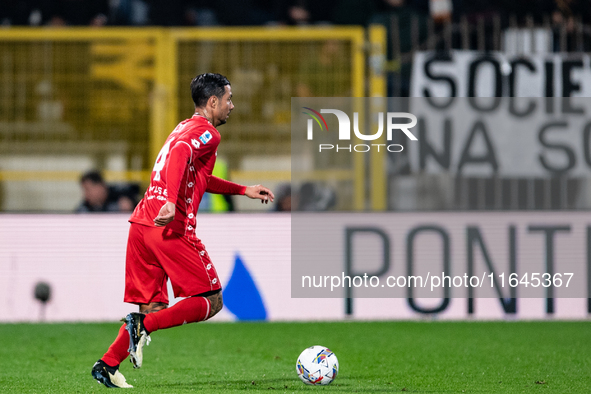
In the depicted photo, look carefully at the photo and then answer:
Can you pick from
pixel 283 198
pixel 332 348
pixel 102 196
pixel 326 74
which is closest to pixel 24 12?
pixel 102 196

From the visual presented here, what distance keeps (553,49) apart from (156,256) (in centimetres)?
586

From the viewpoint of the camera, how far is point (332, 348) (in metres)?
6.98

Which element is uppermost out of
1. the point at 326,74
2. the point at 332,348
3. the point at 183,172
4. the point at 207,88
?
the point at 326,74

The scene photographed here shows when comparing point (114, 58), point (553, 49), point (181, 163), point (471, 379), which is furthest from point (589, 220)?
point (181, 163)

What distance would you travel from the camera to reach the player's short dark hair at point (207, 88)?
4961 mm

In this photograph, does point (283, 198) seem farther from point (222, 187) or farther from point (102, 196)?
point (222, 187)

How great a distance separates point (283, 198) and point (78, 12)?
3462 mm

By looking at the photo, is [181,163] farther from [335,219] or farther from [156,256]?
[335,219]

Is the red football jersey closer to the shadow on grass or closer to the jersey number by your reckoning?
the jersey number

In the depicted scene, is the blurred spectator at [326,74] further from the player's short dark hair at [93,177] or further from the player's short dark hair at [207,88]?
the player's short dark hair at [207,88]

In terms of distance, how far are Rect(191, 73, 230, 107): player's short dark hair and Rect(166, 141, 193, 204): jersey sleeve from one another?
1.22 ft

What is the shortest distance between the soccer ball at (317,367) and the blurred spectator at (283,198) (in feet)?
13.3

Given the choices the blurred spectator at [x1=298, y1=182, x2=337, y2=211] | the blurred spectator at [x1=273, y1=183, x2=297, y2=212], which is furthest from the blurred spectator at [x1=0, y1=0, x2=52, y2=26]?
the blurred spectator at [x1=298, y1=182, x2=337, y2=211]

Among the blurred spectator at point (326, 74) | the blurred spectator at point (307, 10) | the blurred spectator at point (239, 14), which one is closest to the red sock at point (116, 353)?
the blurred spectator at point (326, 74)
